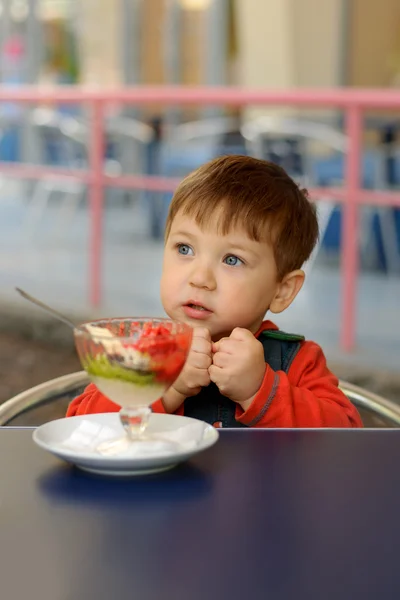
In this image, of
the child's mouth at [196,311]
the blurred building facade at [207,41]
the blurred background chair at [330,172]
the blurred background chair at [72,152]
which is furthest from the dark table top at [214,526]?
the blurred building facade at [207,41]

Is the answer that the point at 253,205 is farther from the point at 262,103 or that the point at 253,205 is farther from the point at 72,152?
the point at 72,152

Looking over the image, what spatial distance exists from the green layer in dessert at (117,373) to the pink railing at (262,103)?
2705mm

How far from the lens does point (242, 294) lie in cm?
132

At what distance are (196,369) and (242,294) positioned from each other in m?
0.18

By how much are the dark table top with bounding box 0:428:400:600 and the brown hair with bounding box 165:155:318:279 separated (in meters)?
0.46

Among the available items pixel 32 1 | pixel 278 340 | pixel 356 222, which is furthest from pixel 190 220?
pixel 32 1

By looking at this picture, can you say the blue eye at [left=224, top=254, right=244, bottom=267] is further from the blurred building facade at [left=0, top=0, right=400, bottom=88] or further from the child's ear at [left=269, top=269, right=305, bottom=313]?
the blurred building facade at [left=0, top=0, right=400, bottom=88]

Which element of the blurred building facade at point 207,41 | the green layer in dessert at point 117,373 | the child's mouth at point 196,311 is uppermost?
the blurred building facade at point 207,41

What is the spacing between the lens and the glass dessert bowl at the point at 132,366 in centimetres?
85

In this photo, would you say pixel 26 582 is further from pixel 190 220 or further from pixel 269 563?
pixel 190 220

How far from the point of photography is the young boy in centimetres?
117

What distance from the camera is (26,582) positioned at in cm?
62

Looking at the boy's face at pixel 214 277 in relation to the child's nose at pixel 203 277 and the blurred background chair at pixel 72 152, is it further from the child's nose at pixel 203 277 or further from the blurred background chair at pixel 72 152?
the blurred background chair at pixel 72 152

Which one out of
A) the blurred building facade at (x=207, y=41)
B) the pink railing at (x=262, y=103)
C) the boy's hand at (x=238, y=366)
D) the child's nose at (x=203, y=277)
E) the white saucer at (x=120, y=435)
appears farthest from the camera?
the blurred building facade at (x=207, y=41)
